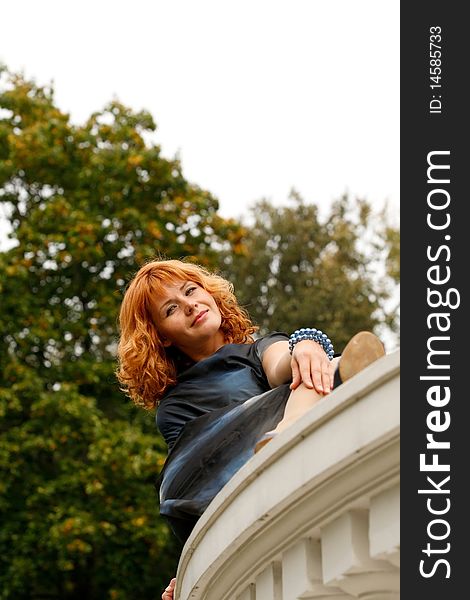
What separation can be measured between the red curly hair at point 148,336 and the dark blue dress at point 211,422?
0.08 m

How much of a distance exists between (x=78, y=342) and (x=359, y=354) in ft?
50.8

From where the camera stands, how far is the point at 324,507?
7.90ft

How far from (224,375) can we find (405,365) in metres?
1.68

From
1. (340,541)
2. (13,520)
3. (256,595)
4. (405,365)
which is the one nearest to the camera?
(405,365)

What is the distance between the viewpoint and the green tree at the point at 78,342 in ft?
51.4

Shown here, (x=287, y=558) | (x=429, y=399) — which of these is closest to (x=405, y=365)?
(x=429, y=399)

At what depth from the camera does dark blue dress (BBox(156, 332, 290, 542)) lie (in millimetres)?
3299

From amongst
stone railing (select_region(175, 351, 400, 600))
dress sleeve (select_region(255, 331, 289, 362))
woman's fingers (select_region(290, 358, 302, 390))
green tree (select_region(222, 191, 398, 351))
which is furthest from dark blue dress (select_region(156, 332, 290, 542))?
green tree (select_region(222, 191, 398, 351))

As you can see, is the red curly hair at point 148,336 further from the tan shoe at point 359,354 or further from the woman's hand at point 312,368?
the tan shoe at point 359,354

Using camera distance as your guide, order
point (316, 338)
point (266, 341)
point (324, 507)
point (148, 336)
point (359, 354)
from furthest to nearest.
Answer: point (148, 336), point (266, 341), point (316, 338), point (359, 354), point (324, 507)

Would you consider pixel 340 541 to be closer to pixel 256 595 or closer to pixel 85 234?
pixel 256 595

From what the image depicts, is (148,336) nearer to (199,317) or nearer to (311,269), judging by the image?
(199,317)

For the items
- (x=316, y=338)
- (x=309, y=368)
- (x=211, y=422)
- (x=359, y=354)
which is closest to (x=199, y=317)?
(x=211, y=422)

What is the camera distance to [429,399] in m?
2.12
